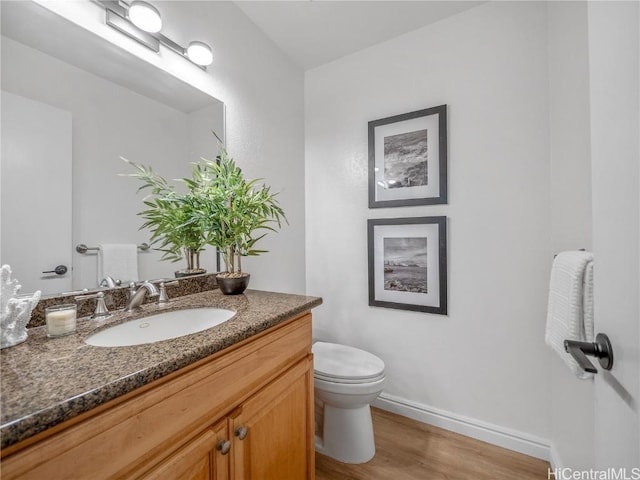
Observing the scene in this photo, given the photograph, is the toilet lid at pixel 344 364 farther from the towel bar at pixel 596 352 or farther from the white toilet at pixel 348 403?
the towel bar at pixel 596 352

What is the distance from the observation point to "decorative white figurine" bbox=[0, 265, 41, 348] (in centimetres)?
66

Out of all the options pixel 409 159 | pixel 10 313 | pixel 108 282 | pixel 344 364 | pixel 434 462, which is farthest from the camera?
pixel 409 159

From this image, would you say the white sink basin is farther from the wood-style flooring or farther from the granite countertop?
the wood-style flooring

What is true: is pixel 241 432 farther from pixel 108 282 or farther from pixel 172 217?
pixel 172 217

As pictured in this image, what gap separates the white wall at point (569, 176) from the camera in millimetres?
1039

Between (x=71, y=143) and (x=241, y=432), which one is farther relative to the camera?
(x=71, y=143)

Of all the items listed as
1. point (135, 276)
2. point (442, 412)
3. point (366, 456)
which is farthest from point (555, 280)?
point (135, 276)

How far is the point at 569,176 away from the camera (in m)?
1.20

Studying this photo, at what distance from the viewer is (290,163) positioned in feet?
6.72

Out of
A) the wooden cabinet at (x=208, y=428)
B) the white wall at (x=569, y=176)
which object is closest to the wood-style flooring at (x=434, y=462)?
the white wall at (x=569, y=176)

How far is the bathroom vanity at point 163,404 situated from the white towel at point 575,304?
0.90 m

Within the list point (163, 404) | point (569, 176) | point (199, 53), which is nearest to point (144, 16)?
point (199, 53)

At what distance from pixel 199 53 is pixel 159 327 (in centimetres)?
125

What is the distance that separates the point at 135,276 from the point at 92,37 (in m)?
0.90
